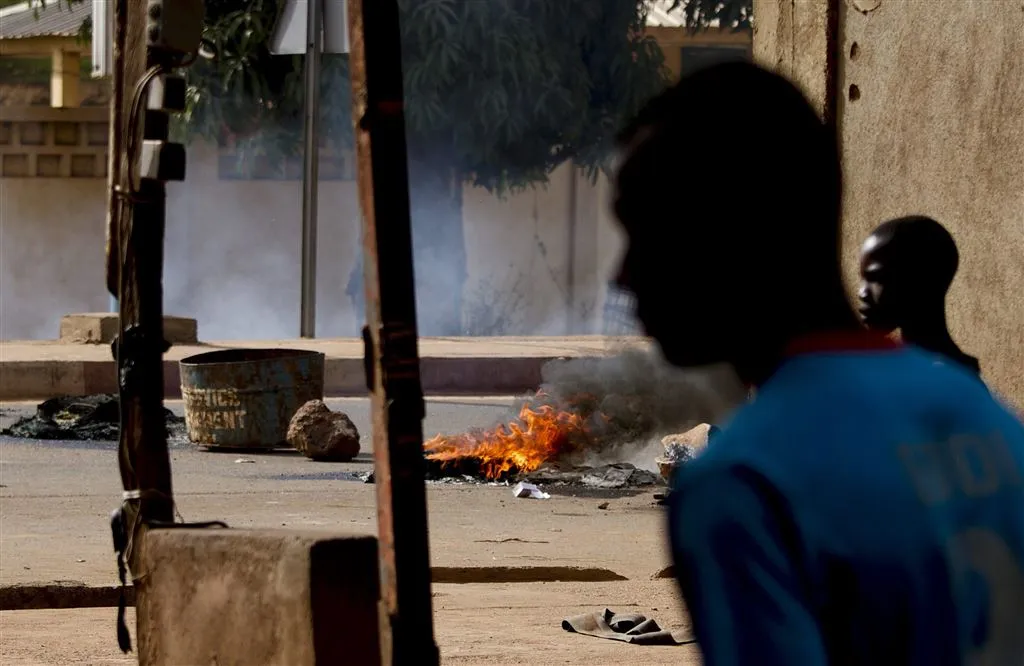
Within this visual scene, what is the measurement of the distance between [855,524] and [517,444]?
9.15 metres

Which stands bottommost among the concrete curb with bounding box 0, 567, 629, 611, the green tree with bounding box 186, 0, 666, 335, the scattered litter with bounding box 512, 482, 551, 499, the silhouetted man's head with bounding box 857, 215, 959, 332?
the scattered litter with bounding box 512, 482, 551, 499

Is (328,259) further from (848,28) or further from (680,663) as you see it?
(680,663)

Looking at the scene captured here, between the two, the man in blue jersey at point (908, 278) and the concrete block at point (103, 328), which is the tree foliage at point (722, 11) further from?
the man in blue jersey at point (908, 278)

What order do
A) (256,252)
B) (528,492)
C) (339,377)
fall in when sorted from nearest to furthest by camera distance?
1. (528,492)
2. (339,377)
3. (256,252)

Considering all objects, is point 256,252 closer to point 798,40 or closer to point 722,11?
point 722,11

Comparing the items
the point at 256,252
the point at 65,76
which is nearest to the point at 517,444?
the point at 256,252

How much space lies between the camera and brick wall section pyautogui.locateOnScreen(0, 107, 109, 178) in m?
23.1

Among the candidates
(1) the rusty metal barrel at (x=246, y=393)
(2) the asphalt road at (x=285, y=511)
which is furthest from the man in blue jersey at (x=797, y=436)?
(1) the rusty metal barrel at (x=246, y=393)

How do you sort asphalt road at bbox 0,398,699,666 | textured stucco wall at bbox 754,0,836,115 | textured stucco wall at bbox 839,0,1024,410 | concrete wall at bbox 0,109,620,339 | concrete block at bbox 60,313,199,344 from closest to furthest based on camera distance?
asphalt road at bbox 0,398,699,666 → textured stucco wall at bbox 839,0,1024,410 → textured stucco wall at bbox 754,0,836,115 → concrete block at bbox 60,313,199,344 → concrete wall at bbox 0,109,620,339

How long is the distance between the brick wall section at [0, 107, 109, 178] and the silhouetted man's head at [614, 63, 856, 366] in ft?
73.4

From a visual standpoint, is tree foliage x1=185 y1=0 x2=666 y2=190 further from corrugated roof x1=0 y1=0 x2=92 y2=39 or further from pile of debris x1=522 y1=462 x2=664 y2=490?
pile of debris x1=522 y1=462 x2=664 y2=490

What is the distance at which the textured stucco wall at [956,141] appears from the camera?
21.1 feet

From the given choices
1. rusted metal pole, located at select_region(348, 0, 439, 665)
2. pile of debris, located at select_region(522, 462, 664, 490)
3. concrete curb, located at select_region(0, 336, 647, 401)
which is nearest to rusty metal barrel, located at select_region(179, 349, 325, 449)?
pile of debris, located at select_region(522, 462, 664, 490)

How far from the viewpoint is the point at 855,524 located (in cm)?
132
